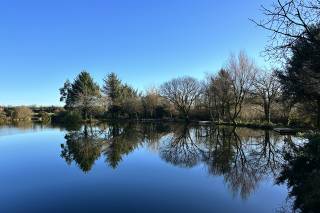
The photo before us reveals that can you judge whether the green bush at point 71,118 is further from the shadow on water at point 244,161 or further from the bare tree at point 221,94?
the shadow on water at point 244,161

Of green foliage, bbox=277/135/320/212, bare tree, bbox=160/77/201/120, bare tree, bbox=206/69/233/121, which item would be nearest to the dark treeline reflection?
green foliage, bbox=277/135/320/212

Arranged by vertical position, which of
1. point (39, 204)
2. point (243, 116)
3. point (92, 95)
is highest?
point (92, 95)

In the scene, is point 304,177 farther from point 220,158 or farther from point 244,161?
point 220,158

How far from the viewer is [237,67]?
31141 millimetres

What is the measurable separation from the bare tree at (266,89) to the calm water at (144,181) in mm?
14877

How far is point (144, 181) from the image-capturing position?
8.84 metres

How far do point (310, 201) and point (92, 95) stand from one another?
49.5 metres

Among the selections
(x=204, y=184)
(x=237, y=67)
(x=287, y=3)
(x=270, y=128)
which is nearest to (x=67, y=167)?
(x=204, y=184)

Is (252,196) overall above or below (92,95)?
below

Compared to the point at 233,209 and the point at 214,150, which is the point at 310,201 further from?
the point at 214,150

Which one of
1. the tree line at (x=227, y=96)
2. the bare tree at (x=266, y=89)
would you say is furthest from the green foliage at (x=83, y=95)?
the bare tree at (x=266, y=89)

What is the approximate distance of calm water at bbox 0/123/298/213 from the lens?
653 cm

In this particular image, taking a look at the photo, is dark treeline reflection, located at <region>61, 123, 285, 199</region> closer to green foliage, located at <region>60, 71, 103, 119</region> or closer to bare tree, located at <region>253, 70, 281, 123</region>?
bare tree, located at <region>253, 70, 281, 123</region>

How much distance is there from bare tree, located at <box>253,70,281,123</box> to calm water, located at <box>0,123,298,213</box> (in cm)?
1488
